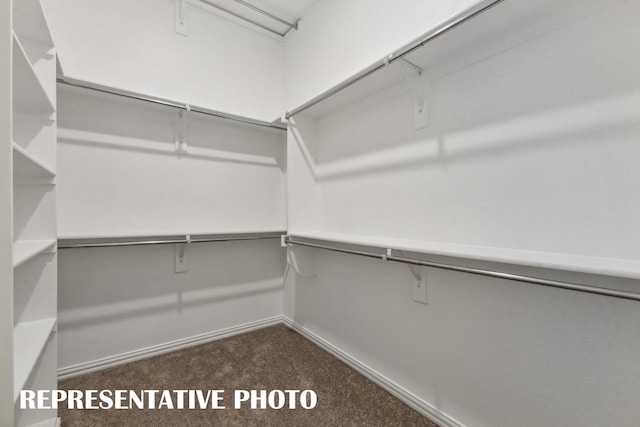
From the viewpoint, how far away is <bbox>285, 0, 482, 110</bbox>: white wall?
1.30 m

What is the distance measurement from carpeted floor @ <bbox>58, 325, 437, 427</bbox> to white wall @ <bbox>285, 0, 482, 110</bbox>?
170 centimetres

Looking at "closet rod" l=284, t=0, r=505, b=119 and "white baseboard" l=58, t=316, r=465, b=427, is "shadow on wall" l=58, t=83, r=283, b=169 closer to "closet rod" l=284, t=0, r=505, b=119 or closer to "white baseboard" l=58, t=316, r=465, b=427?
"closet rod" l=284, t=0, r=505, b=119

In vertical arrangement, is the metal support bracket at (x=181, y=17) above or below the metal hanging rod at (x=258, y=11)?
below

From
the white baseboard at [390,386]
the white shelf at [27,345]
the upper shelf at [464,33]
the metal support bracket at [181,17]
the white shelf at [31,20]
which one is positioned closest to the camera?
the white shelf at [27,345]

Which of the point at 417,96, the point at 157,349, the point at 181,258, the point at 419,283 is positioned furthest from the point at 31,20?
the point at 419,283

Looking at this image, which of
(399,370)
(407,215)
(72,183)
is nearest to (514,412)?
(399,370)

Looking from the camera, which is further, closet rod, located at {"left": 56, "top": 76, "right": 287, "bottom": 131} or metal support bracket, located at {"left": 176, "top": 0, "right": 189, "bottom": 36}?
metal support bracket, located at {"left": 176, "top": 0, "right": 189, "bottom": 36}

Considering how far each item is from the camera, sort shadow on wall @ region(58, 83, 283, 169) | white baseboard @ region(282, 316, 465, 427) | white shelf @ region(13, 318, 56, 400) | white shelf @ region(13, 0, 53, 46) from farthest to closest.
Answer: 1. shadow on wall @ region(58, 83, 283, 169)
2. white baseboard @ region(282, 316, 465, 427)
3. white shelf @ region(13, 0, 53, 46)
4. white shelf @ region(13, 318, 56, 400)

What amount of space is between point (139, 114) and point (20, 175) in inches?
30.9

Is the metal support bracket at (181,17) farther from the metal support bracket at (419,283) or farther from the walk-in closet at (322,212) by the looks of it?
the metal support bracket at (419,283)

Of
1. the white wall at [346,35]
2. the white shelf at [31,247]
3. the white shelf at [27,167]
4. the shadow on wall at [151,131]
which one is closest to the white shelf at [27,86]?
the white shelf at [27,167]

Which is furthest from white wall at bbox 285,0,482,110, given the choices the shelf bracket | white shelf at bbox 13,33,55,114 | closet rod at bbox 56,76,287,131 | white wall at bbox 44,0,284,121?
white shelf at bbox 13,33,55,114

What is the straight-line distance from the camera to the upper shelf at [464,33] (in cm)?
88

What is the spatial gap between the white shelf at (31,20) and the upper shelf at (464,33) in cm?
126
